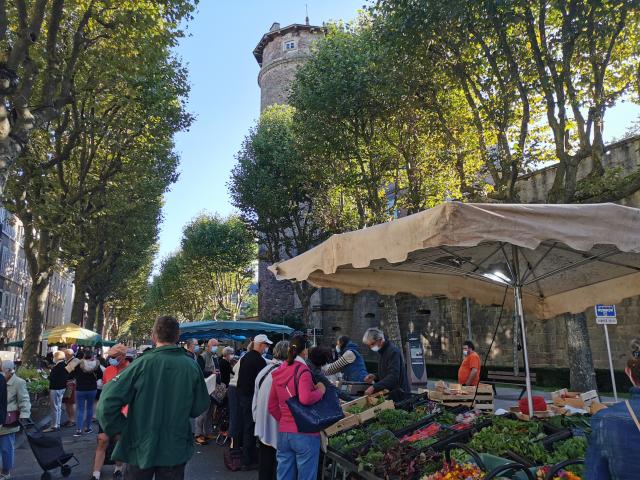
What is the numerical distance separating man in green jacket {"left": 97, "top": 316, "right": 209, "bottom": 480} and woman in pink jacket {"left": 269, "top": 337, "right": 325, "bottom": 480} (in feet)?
4.36

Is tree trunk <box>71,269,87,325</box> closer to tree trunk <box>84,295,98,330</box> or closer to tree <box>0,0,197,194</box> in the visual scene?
tree trunk <box>84,295,98,330</box>

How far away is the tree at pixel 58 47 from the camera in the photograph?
31.1 feet

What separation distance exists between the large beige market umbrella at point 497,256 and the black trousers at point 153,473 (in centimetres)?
236

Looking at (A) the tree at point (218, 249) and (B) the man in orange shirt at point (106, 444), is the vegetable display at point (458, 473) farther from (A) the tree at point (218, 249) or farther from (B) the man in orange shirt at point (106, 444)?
(A) the tree at point (218, 249)

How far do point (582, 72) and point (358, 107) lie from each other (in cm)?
773

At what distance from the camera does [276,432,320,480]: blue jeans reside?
4746 millimetres

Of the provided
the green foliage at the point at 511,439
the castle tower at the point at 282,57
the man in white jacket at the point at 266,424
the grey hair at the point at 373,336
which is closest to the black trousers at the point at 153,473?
the man in white jacket at the point at 266,424

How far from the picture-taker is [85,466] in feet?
26.4

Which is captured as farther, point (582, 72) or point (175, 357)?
point (582, 72)

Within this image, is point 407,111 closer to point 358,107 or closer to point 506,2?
point 358,107

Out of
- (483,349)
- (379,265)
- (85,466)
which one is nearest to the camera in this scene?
(379,265)

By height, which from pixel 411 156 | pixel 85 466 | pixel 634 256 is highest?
pixel 411 156

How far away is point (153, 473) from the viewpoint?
3447 millimetres

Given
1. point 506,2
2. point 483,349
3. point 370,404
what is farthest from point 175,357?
point 483,349
